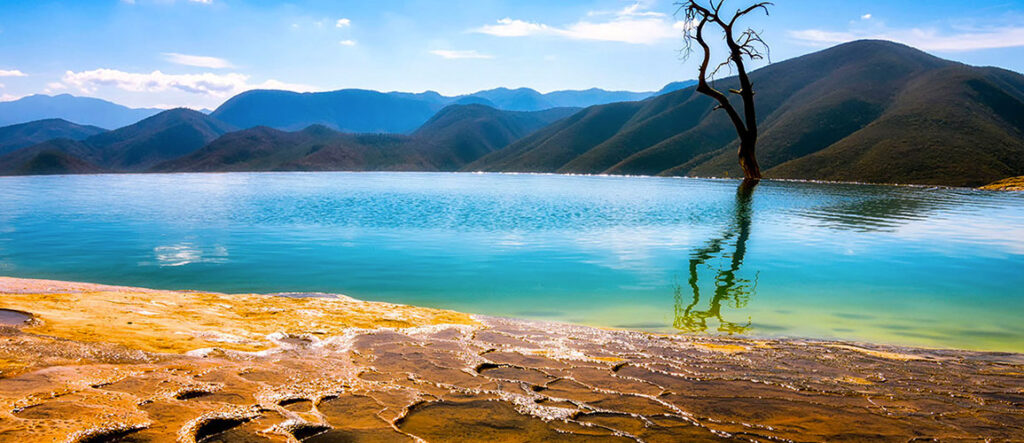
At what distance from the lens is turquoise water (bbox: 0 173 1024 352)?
10.4 m

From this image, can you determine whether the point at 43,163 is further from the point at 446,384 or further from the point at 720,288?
the point at 446,384

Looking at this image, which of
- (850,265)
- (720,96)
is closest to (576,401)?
(850,265)

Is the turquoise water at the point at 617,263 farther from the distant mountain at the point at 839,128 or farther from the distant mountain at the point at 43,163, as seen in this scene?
the distant mountain at the point at 43,163

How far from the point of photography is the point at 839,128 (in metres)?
89.2

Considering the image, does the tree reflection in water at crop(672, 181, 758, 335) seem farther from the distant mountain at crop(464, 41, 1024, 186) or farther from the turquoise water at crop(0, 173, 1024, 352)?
the distant mountain at crop(464, 41, 1024, 186)

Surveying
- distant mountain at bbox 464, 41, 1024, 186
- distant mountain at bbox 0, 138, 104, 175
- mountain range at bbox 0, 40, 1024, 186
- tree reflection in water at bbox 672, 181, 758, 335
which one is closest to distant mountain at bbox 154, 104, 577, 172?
mountain range at bbox 0, 40, 1024, 186

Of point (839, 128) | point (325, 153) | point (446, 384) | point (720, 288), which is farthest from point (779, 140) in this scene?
point (325, 153)

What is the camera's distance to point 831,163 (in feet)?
231

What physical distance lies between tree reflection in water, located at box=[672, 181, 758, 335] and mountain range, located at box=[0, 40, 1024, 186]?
21296mm

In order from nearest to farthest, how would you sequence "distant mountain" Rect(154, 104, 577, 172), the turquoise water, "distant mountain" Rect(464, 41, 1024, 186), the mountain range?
the turquoise water, "distant mountain" Rect(464, 41, 1024, 186), the mountain range, "distant mountain" Rect(154, 104, 577, 172)

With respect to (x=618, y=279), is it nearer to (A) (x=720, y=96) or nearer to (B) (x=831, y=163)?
(A) (x=720, y=96)

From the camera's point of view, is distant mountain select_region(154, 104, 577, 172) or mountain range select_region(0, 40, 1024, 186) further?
distant mountain select_region(154, 104, 577, 172)

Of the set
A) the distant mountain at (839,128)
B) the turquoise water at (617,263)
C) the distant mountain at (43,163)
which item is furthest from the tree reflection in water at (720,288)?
the distant mountain at (43,163)

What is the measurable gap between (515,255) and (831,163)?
68298 millimetres
